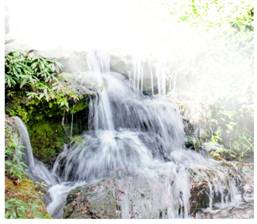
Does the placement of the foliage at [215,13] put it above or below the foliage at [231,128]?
above

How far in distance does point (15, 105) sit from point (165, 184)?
3.51 ft

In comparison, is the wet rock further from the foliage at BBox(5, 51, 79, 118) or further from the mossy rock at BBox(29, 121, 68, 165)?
the foliage at BBox(5, 51, 79, 118)

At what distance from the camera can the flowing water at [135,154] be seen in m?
2.88

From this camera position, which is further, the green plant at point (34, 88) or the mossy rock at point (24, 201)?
the green plant at point (34, 88)

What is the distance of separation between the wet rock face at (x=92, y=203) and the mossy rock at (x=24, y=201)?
0.16 m

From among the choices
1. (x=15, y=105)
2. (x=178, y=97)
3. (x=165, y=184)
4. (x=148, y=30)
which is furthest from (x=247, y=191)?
(x=15, y=105)

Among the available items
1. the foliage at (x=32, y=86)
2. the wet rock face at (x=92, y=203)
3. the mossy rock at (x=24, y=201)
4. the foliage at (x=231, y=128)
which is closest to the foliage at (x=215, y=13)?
the foliage at (x=231, y=128)

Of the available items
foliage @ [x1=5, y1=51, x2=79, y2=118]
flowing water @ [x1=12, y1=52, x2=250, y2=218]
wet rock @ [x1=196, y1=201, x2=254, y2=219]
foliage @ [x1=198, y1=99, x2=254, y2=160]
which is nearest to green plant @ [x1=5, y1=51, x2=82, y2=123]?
foliage @ [x1=5, y1=51, x2=79, y2=118]

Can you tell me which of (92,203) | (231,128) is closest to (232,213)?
(231,128)

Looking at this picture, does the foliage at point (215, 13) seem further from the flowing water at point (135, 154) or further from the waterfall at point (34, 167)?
the waterfall at point (34, 167)

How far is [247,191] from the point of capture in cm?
289

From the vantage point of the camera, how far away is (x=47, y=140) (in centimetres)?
290

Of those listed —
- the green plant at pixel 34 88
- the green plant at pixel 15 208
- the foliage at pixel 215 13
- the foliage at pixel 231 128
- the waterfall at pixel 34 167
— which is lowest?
the green plant at pixel 15 208

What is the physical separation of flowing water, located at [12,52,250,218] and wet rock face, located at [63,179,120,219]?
0.17 ft
